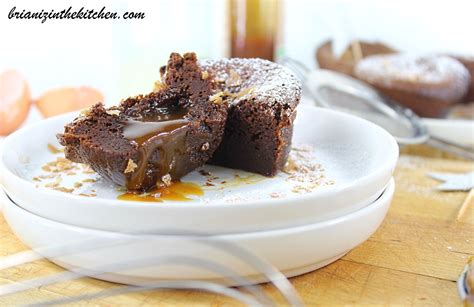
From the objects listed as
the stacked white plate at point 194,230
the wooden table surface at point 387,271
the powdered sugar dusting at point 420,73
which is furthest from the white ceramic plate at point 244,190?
the powdered sugar dusting at point 420,73

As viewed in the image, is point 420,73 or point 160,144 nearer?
point 160,144

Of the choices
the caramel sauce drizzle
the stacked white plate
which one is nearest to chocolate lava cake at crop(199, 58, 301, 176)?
the caramel sauce drizzle

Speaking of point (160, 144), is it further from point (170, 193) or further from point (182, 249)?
point (182, 249)

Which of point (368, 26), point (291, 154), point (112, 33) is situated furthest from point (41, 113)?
point (368, 26)

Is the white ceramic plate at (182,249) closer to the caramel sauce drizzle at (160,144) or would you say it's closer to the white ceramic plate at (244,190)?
the white ceramic plate at (244,190)

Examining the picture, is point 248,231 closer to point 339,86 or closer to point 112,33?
point 339,86

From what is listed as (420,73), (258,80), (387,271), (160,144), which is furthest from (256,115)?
(420,73)
